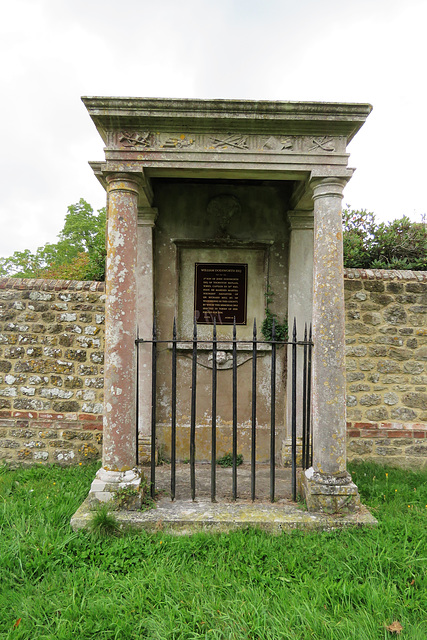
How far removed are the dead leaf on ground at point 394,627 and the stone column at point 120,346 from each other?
1.93 metres

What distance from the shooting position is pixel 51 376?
5.02m

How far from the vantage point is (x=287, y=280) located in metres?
4.82

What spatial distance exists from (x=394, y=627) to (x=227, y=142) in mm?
3534

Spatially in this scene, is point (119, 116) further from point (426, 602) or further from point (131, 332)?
point (426, 602)

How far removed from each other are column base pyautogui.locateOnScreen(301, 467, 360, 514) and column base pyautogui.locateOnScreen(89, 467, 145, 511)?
139 cm

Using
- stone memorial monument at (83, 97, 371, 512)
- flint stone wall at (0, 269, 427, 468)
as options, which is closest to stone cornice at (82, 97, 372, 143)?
stone memorial monument at (83, 97, 371, 512)

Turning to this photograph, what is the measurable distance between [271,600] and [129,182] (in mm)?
3215

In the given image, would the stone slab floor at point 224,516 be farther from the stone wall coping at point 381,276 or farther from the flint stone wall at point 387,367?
the stone wall coping at point 381,276

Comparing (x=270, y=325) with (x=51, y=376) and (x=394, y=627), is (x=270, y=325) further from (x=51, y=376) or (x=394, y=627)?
(x=394, y=627)

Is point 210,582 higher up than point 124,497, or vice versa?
point 124,497

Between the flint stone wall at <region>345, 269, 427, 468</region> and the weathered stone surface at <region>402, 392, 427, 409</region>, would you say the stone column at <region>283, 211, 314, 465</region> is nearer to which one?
the flint stone wall at <region>345, 269, 427, 468</region>

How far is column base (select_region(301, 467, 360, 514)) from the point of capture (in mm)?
3225

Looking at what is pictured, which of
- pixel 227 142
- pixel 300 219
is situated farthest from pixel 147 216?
pixel 300 219

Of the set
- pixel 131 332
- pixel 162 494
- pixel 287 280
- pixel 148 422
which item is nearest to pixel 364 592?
pixel 162 494
